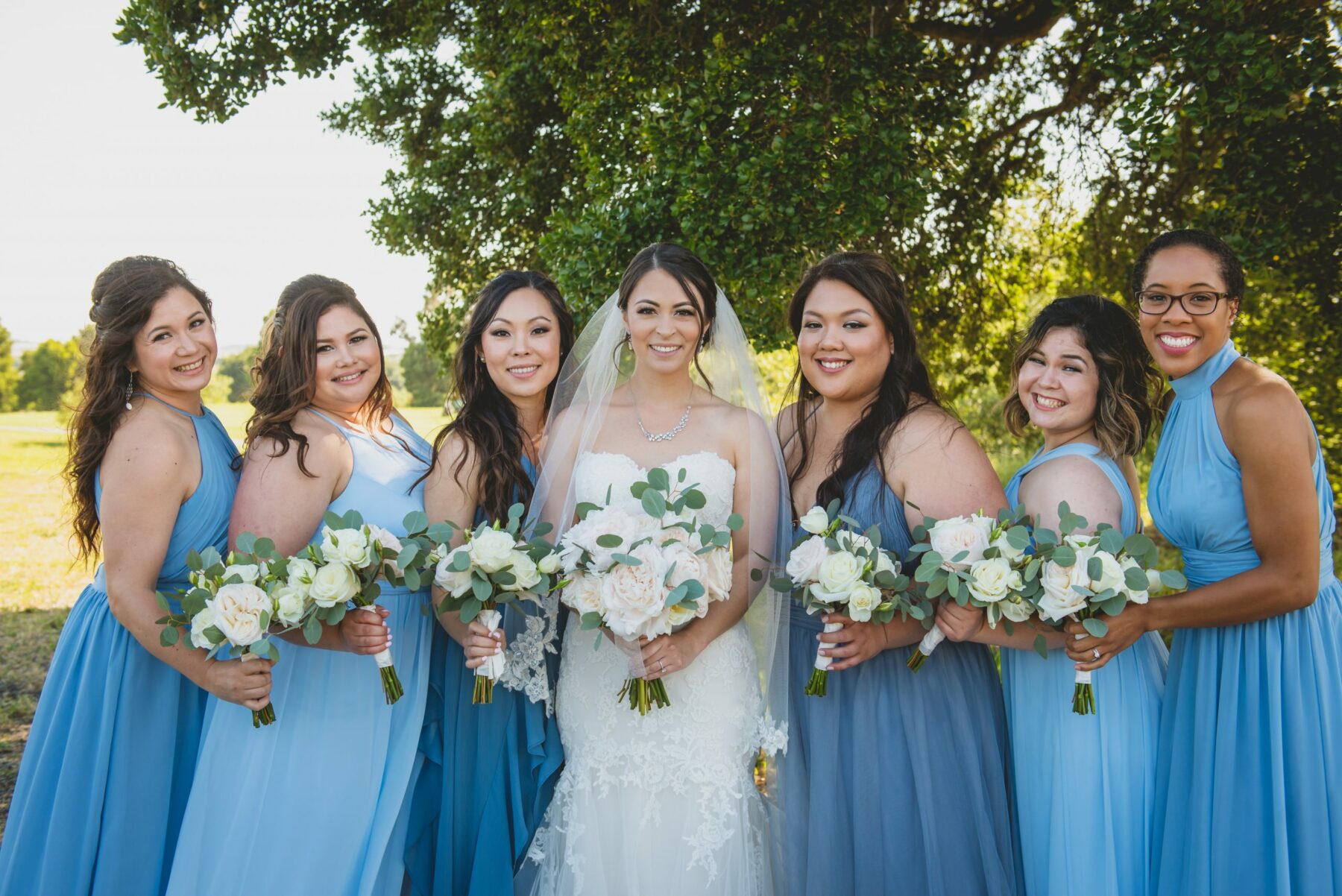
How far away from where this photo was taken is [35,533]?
1750cm

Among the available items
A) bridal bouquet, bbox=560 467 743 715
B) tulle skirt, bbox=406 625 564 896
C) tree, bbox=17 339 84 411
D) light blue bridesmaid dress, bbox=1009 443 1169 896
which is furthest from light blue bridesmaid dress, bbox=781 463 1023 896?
tree, bbox=17 339 84 411

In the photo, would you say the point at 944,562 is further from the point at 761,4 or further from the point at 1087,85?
the point at 1087,85

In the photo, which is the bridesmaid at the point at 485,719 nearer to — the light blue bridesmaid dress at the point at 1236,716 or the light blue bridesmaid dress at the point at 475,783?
the light blue bridesmaid dress at the point at 475,783

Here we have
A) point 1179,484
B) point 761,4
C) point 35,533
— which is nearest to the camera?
point 1179,484

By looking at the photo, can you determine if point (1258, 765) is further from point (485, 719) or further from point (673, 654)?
point (485, 719)

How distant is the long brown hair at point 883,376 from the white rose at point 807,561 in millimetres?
543

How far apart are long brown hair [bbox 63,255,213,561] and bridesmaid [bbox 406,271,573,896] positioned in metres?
1.20

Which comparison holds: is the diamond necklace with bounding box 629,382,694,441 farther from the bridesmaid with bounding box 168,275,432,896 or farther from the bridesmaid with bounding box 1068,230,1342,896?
the bridesmaid with bounding box 1068,230,1342,896

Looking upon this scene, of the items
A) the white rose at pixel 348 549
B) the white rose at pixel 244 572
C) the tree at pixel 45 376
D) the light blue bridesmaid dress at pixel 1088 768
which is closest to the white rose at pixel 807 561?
the light blue bridesmaid dress at pixel 1088 768

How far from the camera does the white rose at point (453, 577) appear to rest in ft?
9.93

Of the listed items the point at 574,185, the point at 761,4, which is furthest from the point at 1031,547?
the point at 574,185

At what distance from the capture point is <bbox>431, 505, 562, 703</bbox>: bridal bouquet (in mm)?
2977

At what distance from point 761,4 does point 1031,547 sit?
427 centimetres

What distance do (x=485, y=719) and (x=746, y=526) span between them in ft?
4.32
